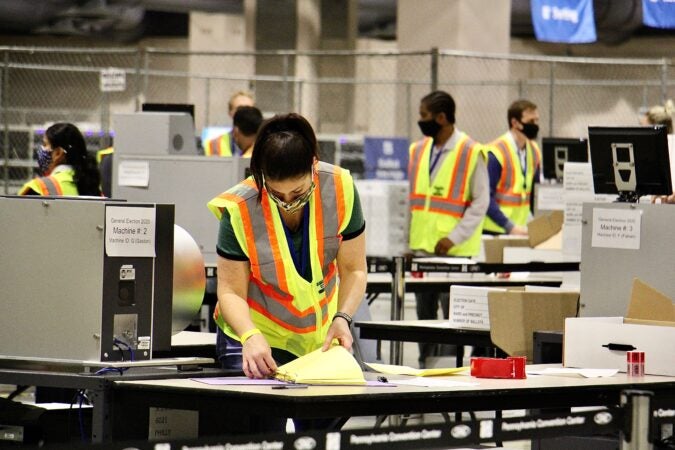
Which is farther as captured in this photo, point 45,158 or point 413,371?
point 45,158

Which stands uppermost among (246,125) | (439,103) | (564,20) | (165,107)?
(564,20)

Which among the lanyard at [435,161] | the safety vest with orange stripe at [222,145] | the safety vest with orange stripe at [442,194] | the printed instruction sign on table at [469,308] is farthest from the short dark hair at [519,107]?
the printed instruction sign on table at [469,308]

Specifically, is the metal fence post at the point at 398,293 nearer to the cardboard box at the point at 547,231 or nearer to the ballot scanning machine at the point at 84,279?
the cardboard box at the point at 547,231

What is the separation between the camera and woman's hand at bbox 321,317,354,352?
4.49 meters

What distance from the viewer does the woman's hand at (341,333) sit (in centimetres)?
449

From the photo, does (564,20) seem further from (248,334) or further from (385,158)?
(248,334)

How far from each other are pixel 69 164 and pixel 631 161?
3.70 metres

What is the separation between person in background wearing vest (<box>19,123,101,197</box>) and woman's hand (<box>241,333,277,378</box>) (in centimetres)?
379

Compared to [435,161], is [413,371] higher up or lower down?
lower down

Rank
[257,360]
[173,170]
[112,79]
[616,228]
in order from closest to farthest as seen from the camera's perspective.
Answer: [257,360] → [616,228] → [173,170] → [112,79]

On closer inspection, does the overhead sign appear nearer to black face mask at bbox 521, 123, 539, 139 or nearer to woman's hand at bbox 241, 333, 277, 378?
black face mask at bbox 521, 123, 539, 139

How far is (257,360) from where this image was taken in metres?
4.30

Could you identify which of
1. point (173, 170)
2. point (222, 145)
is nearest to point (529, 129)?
point (222, 145)

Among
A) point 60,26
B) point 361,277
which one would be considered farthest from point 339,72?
point 361,277
